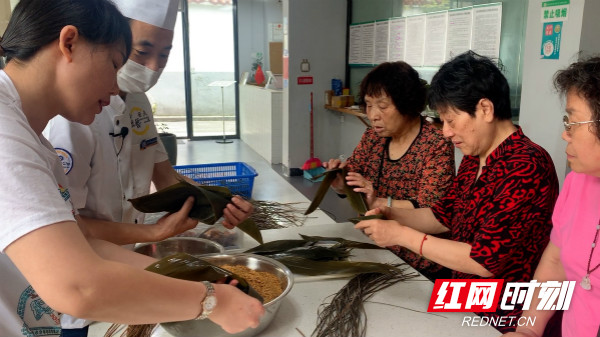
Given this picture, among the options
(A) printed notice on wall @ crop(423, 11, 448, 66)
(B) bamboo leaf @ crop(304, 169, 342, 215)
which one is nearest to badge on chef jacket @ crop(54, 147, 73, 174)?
(B) bamboo leaf @ crop(304, 169, 342, 215)

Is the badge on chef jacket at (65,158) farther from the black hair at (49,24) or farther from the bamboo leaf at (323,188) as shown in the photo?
the bamboo leaf at (323,188)

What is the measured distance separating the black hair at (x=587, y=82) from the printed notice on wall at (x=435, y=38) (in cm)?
348

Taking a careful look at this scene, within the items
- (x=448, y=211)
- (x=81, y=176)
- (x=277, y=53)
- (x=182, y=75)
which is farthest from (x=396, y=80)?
(x=182, y=75)

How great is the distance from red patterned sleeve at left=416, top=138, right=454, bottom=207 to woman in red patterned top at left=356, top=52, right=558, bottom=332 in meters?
0.28

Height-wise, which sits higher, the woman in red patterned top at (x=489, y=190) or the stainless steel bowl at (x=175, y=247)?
the woman in red patterned top at (x=489, y=190)

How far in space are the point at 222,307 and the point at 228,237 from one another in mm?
1023

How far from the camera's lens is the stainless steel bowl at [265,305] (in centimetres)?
111

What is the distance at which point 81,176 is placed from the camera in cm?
151

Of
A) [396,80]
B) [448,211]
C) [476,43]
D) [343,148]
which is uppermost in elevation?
[476,43]

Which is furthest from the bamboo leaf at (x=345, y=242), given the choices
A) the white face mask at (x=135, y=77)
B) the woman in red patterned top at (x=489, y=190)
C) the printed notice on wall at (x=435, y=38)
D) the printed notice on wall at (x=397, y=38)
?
the printed notice on wall at (x=397, y=38)

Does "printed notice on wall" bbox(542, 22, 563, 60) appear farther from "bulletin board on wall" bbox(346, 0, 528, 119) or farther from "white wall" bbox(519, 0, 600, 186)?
"bulletin board on wall" bbox(346, 0, 528, 119)

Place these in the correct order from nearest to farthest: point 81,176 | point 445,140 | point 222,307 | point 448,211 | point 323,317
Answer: point 222,307, point 323,317, point 81,176, point 448,211, point 445,140

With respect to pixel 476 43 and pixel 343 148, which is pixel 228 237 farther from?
pixel 343 148

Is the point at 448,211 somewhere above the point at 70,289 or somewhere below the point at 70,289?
below
